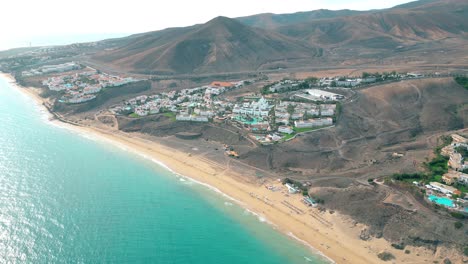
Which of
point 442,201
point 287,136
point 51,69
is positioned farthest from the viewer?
point 51,69

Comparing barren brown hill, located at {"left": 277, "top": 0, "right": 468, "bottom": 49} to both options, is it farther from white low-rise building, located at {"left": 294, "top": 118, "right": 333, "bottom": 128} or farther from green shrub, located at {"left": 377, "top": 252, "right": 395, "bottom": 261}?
green shrub, located at {"left": 377, "top": 252, "right": 395, "bottom": 261}

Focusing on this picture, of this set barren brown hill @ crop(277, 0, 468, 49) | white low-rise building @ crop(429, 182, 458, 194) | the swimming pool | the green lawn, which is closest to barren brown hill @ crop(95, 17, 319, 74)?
barren brown hill @ crop(277, 0, 468, 49)

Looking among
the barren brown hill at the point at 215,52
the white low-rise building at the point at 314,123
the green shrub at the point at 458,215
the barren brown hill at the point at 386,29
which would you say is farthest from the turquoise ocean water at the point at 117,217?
the barren brown hill at the point at 386,29

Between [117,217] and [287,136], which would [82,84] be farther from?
[117,217]

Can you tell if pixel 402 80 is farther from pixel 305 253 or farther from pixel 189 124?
pixel 305 253

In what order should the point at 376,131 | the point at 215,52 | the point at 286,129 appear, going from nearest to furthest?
the point at 286,129 → the point at 376,131 → the point at 215,52

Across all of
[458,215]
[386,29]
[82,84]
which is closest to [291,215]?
[458,215]

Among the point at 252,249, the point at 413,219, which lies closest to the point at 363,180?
the point at 413,219
